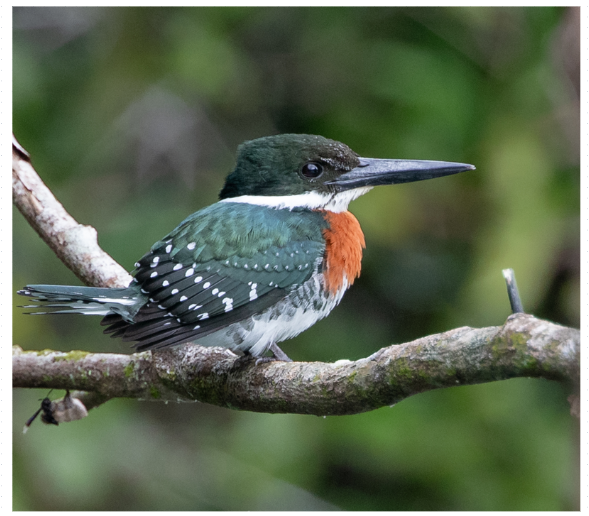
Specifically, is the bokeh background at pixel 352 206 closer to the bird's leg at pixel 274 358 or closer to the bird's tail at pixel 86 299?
the bird's leg at pixel 274 358

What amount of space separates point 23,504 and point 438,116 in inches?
95.4

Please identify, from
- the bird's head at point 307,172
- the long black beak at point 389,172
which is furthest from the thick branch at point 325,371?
the long black beak at point 389,172

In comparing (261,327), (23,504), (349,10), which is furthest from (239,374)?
(349,10)

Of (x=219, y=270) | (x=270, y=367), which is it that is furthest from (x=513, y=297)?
(x=219, y=270)

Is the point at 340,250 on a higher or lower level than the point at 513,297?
higher

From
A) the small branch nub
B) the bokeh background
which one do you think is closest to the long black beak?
the bokeh background

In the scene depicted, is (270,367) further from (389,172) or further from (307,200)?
(389,172)

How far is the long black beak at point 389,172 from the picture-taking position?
226cm

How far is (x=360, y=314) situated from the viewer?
342 centimetres

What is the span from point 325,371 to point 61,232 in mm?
1365

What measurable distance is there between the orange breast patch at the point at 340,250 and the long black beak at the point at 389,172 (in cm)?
12

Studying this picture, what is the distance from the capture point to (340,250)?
2.21 meters

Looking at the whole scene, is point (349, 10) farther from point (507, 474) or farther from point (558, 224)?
point (507, 474)

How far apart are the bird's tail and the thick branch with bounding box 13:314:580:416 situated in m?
0.24
